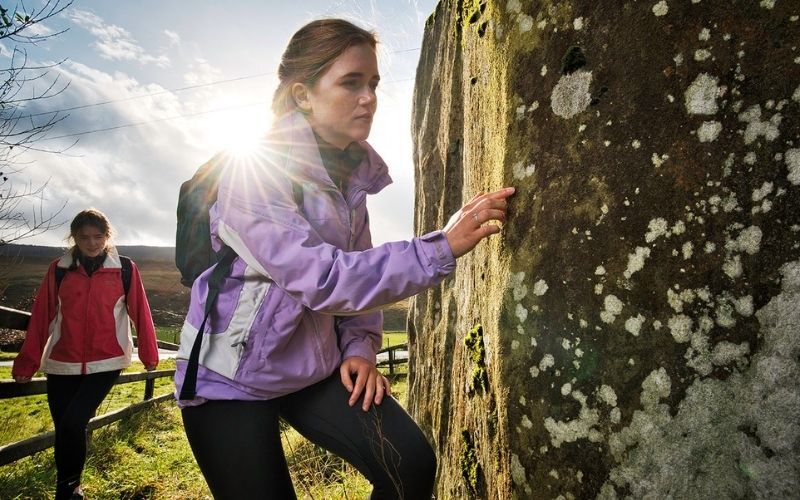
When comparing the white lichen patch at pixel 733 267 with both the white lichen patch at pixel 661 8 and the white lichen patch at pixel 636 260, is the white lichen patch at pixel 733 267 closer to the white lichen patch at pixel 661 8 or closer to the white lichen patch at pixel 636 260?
the white lichen patch at pixel 636 260

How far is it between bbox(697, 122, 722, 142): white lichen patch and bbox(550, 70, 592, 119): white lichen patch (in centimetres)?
33

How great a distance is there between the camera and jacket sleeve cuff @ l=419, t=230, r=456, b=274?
1.49m

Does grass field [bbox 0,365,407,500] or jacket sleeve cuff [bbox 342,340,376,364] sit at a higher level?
jacket sleeve cuff [bbox 342,340,376,364]

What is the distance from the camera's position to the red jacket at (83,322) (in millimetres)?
3943

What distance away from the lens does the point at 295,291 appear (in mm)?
1493

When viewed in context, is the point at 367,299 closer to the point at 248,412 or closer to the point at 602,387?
the point at 248,412

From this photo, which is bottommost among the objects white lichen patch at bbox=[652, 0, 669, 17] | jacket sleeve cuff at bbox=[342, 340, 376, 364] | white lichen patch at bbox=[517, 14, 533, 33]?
jacket sleeve cuff at bbox=[342, 340, 376, 364]

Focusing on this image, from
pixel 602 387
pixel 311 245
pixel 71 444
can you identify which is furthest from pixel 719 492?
pixel 71 444

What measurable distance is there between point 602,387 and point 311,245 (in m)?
1.03

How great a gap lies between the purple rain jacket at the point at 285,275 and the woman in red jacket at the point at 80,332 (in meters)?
3.00

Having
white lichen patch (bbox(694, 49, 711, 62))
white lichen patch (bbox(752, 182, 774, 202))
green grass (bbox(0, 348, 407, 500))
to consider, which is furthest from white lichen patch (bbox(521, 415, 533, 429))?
green grass (bbox(0, 348, 407, 500))

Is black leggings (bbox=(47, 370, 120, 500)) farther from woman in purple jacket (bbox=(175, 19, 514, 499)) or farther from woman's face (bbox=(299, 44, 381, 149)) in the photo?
woman's face (bbox=(299, 44, 381, 149))

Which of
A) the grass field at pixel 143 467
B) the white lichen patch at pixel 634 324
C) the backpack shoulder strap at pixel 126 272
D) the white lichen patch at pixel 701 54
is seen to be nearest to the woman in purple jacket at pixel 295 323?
the white lichen patch at pixel 634 324

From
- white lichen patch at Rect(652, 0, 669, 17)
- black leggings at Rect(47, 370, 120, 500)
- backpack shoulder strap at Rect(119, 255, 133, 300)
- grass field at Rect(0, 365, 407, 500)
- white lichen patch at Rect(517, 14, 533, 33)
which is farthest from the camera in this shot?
backpack shoulder strap at Rect(119, 255, 133, 300)
